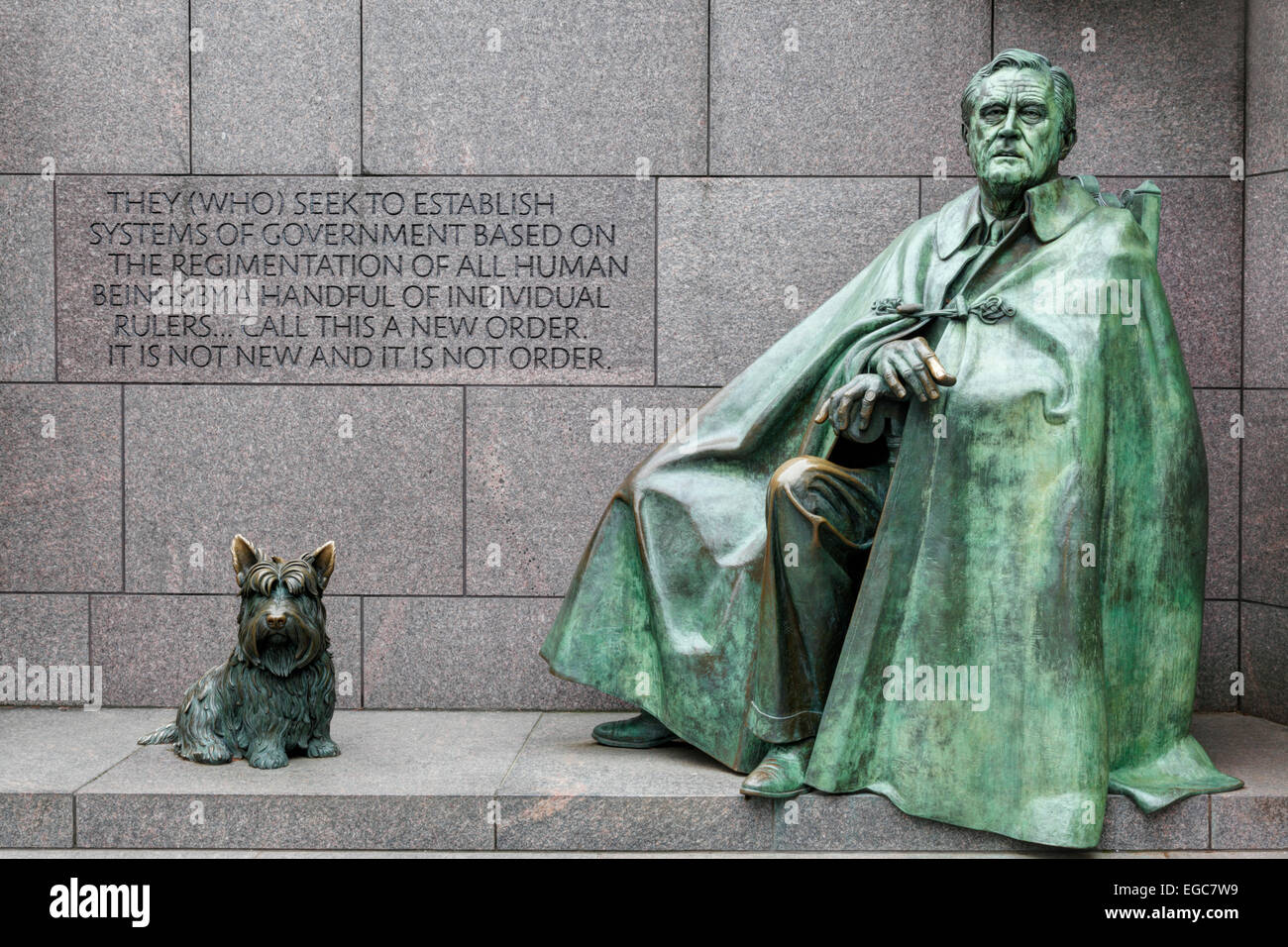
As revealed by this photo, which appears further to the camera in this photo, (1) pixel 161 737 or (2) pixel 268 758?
(1) pixel 161 737

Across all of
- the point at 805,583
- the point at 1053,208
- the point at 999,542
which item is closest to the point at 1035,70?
the point at 1053,208

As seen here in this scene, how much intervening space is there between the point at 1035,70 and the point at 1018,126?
8.8 inches

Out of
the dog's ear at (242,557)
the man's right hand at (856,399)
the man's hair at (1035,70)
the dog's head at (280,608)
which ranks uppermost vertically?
the man's hair at (1035,70)

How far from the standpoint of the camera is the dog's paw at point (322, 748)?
17.3 ft

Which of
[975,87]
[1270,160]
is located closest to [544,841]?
[975,87]

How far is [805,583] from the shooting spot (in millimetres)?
4766

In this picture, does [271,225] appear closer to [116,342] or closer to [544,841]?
[116,342]

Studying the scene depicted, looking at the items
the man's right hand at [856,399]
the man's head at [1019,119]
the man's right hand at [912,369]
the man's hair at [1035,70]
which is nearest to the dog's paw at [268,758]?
the man's right hand at [856,399]

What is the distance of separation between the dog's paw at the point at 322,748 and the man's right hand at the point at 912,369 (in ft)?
8.93

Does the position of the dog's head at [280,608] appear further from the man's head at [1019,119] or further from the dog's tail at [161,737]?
the man's head at [1019,119]

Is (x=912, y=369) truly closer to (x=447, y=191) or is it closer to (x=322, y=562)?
(x=322, y=562)

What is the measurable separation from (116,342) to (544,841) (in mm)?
3600

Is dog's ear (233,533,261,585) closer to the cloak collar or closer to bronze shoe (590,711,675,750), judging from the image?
bronze shoe (590,711,675,750)

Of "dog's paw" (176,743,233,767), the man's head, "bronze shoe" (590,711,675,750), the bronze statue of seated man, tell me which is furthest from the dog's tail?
the man's head
